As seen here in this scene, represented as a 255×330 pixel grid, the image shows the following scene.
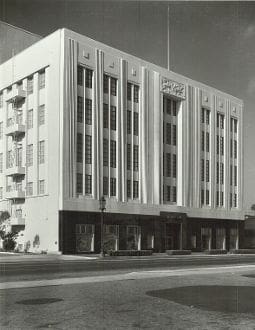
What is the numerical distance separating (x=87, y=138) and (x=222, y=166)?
24248 mm

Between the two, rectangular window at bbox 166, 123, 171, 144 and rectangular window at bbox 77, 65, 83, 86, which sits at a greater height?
rectangular window at bbox 77, 65, 83, 86

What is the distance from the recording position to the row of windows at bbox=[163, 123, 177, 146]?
5972 centimetres

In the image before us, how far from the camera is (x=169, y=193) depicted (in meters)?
60.2

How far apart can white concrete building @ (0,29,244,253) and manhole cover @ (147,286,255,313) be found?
106 feet

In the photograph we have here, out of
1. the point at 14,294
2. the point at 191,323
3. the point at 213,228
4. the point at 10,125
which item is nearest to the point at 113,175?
the point at 10,125

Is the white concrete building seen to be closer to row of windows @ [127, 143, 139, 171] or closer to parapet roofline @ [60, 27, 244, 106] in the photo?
row of windows @ [127, 143, 139, 171]

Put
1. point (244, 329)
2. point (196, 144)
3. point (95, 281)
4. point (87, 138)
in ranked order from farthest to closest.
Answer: point (196, 144) < point (87, 138) < point (95, 281) < point (244, 329)

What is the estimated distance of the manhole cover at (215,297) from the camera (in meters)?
11.3

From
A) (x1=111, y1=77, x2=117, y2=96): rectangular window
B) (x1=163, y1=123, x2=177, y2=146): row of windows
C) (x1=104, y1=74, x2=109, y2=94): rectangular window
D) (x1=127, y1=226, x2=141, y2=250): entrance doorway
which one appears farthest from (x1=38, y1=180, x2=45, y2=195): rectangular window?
(x1=163, y1=123, x2=177, y2=146): row of windows

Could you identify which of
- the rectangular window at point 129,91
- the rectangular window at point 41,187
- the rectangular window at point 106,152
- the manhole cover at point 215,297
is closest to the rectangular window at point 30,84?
the rectangular window at point 106,152

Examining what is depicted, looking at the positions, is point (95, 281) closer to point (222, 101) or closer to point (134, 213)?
point (134, 213)

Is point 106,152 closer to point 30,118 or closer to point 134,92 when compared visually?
point 134,92

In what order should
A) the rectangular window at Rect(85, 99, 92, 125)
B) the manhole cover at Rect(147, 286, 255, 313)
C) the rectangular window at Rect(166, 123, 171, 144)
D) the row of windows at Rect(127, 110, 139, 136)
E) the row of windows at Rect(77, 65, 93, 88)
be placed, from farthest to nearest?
the rectangular window at Rect(166, 123, 171, 144) < the row of windows at Rect(127, 110, 139, 136) < the rectangular window at Rect(85, 99, 92, 125) < the row of windows at Rect(77, 65, 93, 88) < the manhole cover at Rect(147, 286, 255, 313)

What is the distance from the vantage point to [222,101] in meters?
68.7
